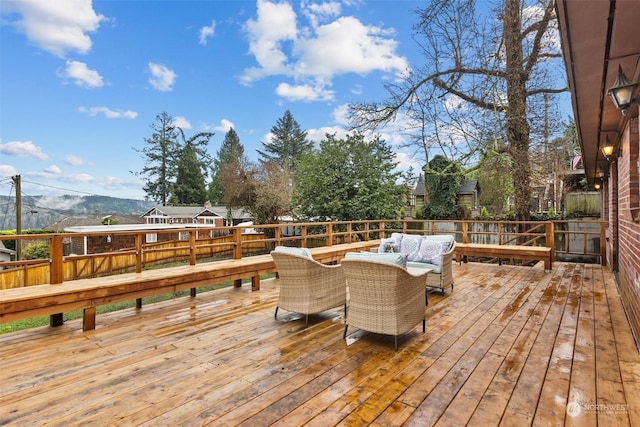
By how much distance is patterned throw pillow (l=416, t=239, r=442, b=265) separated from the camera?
4.69 metres

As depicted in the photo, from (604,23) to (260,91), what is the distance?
25.0m

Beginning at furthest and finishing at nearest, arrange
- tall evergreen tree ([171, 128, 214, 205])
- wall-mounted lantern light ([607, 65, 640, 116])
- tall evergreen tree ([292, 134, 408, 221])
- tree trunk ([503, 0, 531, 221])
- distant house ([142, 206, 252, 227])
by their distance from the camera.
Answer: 1. tall evergreen tree ([171, 128, 214, 205])
2. distant house ([142, 206, 252, 227])
3. tall evergreen tree ([292, 134, 408, 221])
4. tree trunk ([503, 0, 531, 221])
5. wall-mounted lantern light ([607, 65, 640, 116])

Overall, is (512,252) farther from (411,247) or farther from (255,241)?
(255,241)

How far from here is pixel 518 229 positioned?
8805 mm

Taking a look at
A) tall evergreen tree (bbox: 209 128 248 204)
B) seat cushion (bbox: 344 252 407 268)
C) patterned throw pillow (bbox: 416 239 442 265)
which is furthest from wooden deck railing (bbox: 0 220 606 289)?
tall evergreen tree (bbox: 209 128 248 204)

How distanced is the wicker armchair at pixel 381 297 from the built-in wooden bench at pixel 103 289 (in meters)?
2.20

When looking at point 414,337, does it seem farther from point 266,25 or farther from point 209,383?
point 266,25

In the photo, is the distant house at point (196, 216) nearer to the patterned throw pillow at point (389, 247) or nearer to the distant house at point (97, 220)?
the distant house at point (97, 220)

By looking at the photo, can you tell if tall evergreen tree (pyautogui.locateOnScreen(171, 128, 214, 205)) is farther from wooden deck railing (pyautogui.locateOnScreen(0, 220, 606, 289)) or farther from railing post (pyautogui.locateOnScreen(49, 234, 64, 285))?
railing post (pyautogui.locateOnScreen(49, 234, 64, 285))

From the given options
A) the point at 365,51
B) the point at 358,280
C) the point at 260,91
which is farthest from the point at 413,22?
the point at 260,91

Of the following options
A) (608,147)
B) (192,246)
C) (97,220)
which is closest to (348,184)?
(608,147)

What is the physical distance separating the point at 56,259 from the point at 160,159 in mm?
31571

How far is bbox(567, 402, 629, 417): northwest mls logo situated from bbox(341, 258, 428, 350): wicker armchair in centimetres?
118

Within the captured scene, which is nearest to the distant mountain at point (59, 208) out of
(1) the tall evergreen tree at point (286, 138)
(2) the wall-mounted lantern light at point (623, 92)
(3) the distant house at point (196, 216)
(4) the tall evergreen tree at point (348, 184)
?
(3) the distant house at point (196, 216)
